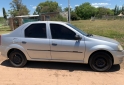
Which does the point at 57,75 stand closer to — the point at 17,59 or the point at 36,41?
the point at 36,41

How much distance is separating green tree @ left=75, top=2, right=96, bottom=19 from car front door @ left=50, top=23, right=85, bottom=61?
111515mm

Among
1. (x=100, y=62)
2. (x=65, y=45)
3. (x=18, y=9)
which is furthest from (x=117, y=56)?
A: (x=18, y=9)

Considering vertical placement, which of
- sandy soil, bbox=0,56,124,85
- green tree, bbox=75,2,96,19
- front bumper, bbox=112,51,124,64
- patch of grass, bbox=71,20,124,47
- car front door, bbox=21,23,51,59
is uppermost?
green tree, bbox=75,2,96,19

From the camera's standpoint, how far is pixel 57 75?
5.22 m

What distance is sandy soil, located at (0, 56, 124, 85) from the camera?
15.4 ft

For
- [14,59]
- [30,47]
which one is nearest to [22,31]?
[30,47]

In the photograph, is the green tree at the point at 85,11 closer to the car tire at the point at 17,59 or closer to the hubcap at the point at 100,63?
the car tire at the point at 17,59

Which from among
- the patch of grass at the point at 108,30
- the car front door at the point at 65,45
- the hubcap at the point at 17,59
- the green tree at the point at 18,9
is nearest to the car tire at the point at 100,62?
the car front door at the point at 65,45

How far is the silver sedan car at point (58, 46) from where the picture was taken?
537cm

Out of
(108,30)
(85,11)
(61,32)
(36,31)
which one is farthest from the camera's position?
(85,11)

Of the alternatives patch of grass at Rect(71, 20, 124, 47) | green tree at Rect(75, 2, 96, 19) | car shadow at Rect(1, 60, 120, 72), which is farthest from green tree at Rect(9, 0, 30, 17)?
green tree at Rect(75, 2, 96, 19)

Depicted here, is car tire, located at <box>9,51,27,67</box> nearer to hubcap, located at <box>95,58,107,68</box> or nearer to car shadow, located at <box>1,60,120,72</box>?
car shadow, located at <box>1,60,120,72</box>

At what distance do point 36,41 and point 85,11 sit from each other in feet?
374

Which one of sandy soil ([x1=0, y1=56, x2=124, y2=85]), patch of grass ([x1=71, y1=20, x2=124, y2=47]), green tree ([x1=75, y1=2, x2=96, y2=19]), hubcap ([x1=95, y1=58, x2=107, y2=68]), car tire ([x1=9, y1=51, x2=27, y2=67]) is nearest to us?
sandy soil ([x1=0, y1=56, x2=124, y2=85])
